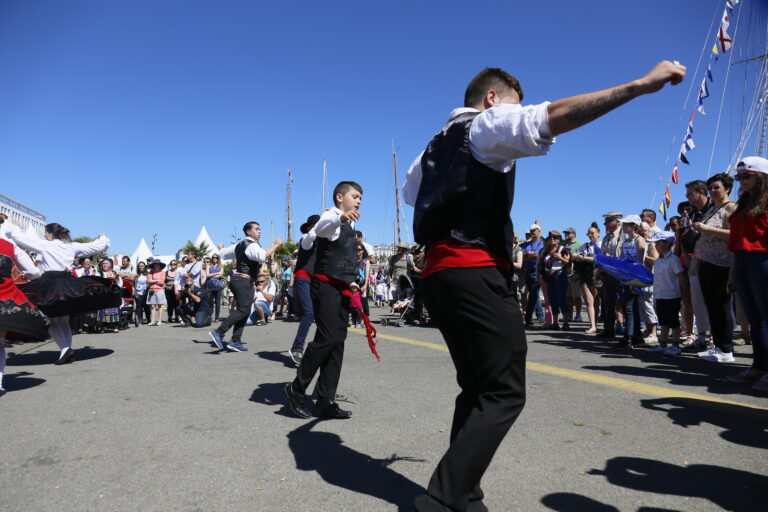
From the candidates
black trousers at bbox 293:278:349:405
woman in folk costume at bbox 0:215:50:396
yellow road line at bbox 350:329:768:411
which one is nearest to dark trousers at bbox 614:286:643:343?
yellow road line at bbox 350:329:768:411

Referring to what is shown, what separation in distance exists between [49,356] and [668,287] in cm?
943

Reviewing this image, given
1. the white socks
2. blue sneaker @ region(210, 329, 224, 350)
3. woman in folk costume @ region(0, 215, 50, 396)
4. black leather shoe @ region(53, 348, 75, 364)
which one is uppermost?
woman in folk costume @ region(0, 215, 50, 396)

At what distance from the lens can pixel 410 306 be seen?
12719mm

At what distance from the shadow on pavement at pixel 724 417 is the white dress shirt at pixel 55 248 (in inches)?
280

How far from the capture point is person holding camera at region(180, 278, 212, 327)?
1392 centimetres

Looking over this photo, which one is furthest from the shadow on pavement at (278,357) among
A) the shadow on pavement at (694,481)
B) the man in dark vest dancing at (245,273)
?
the shadow on pavement at (694,481)

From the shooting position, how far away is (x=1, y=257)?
16.7ft

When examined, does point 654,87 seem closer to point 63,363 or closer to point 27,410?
point 27,410

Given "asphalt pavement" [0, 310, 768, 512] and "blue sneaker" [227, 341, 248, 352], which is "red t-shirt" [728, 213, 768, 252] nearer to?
"asphalt pavement" [0, 310, 768, 512]

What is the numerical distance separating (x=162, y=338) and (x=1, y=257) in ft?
18.6

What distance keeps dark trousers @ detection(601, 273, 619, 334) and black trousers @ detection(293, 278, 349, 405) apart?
5.25 meters

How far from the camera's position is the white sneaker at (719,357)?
6047 millimetres

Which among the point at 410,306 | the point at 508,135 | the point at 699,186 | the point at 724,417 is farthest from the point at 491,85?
the point at 410,306

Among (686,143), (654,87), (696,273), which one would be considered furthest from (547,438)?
(686,143)
